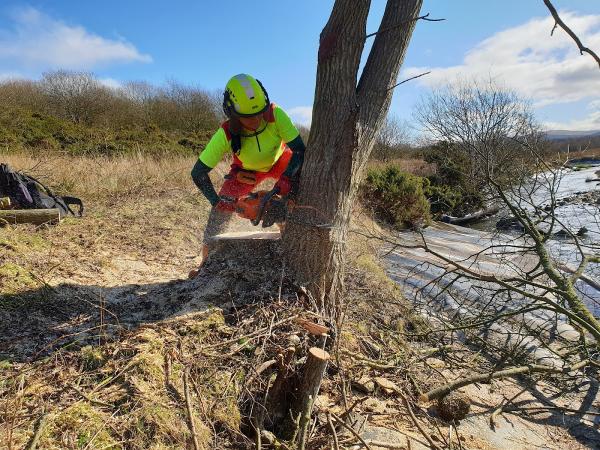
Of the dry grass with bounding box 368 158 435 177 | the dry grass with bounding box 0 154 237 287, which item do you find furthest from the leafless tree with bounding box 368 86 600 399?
the dry grass with bounding box 0 154 237 287

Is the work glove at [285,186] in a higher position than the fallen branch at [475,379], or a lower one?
higher

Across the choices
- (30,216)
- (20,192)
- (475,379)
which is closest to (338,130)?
(475,379)

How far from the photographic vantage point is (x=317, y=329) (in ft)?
8.09

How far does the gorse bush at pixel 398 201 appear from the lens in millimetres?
12086

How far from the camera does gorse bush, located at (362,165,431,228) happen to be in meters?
12.1

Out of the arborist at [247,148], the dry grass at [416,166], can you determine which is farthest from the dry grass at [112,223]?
the dry grass at [416,166]

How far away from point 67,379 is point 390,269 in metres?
5.95

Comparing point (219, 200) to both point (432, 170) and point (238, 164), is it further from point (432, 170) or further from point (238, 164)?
point (432, 170)

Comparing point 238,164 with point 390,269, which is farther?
point 390,269

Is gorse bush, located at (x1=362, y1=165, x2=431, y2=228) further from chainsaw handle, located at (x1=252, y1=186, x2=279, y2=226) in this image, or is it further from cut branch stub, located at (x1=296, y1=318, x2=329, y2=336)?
cut branch stub, located at (x1=296, y1=318, x2=329, y2=336)

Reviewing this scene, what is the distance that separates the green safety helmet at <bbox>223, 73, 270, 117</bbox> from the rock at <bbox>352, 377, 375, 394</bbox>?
2.17m

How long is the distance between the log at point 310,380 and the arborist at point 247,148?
4.53ft

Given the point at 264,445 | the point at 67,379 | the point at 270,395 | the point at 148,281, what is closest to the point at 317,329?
the point at 270,395

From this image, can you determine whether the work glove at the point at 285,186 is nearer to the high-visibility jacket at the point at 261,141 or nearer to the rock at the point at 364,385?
the high-visibility jacket at the point at 261,141
